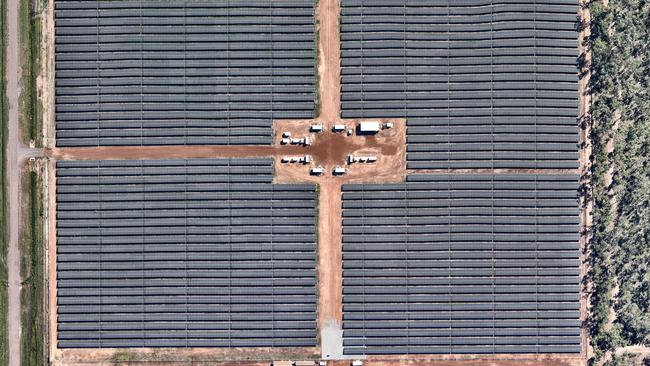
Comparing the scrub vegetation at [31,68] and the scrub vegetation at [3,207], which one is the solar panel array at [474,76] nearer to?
the scrub vegetation at [31,68]

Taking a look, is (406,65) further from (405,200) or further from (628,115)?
(628,115)

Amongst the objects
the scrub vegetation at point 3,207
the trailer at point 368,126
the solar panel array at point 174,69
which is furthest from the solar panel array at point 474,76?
the scrub vegetation at point 3,207

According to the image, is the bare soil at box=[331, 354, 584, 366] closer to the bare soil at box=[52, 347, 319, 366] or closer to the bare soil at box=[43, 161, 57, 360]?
the bare soil at box=[52, 347, 319, 366]

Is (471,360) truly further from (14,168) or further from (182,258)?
(14,168)

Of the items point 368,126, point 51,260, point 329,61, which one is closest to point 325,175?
point 368,126

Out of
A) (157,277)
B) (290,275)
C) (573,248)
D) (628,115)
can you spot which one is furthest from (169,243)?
(628,115)
